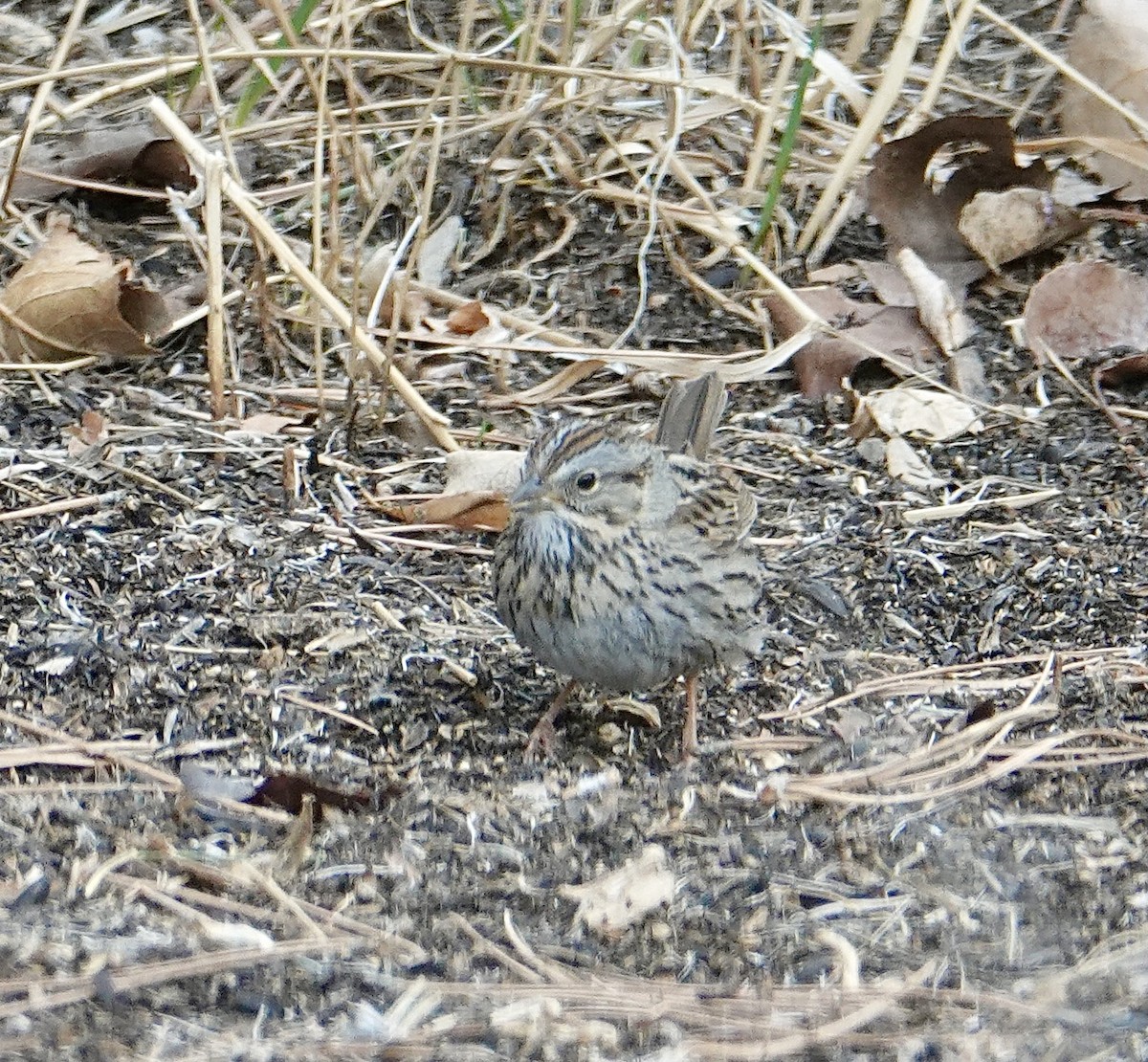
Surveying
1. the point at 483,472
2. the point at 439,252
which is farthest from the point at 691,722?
the point at 439,252

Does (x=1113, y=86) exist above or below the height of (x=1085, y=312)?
above

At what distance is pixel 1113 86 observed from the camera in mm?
5992

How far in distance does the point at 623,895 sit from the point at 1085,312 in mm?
3051

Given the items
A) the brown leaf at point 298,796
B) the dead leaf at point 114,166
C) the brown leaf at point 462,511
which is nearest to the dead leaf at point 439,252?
the dead leaf at point 114,166

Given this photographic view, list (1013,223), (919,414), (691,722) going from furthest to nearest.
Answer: (1013,223) → (919,414) → (691,722)

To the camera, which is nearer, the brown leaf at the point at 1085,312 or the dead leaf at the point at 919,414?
the dead leaf at the point at 919,414

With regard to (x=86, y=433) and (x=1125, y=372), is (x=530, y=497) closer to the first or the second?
(x=86, y=433)

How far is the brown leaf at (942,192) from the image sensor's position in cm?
579

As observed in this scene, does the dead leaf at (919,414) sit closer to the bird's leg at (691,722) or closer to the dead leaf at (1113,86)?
the dead leaf at (1113,86)

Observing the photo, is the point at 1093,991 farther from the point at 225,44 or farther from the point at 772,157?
the point at 225,44

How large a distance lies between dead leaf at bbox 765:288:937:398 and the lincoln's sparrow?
1343 mm

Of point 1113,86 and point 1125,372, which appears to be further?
point 1113,86

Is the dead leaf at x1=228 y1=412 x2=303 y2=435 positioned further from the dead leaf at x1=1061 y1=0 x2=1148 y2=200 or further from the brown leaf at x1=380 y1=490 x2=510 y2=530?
the dead leaf at x1=1061 y1=0 x2=1148 y2=200

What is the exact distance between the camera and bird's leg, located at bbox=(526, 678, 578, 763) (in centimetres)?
404
